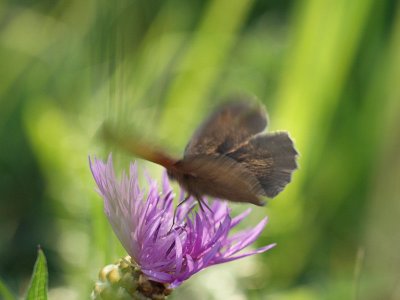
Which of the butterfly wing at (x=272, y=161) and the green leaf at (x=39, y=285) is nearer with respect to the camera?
the green leaf at (x=39, y=285)

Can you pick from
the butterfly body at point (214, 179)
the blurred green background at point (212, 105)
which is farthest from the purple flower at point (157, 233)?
the blurred green background at point (212, 105)

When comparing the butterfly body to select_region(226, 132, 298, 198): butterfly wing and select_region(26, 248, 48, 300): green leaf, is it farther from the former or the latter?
select_region(26, 248, 48, 300): green leaf

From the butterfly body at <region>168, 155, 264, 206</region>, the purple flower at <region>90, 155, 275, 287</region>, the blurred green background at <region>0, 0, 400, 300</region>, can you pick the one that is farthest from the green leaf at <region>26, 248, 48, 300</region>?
the blurred green background at <region>0, 0, 400, 300</region>

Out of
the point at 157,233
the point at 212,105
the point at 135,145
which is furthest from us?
the point at 212,105

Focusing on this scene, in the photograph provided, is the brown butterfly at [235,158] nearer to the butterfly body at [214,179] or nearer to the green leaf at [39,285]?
the butterfly body at [214,179]

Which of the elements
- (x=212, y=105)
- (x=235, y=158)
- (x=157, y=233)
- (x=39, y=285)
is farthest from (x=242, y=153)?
(x=212, y=105)

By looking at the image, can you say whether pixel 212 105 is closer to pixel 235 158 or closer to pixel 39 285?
pixel 235 158

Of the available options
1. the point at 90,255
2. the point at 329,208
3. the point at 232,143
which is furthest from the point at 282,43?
the point at 232,143

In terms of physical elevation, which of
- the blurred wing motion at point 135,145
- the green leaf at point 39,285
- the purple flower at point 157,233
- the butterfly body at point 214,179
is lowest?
the green leaf at point 39,285
